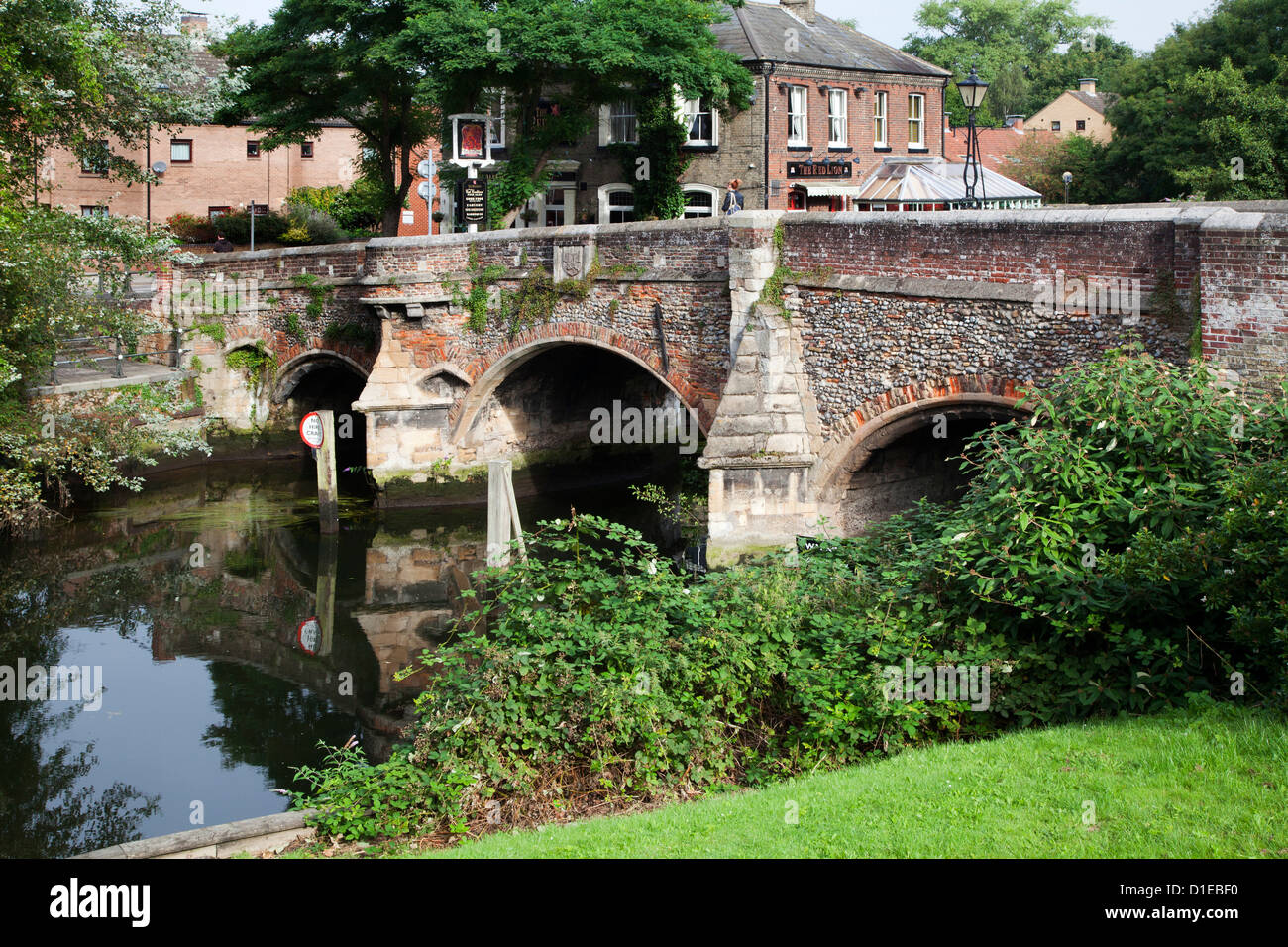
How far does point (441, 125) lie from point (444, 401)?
414 inches

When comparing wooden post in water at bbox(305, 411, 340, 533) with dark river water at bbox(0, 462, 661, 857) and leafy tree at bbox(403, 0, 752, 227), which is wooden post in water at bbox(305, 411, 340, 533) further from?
leafy tree at bbox(403, 0, 752, 227)

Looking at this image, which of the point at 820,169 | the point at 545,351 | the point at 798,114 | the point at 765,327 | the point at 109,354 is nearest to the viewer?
the point at 765,327

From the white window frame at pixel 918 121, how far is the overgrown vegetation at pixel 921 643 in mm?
25004

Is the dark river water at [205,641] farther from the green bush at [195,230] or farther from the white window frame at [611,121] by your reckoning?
the green bush at [195,230]

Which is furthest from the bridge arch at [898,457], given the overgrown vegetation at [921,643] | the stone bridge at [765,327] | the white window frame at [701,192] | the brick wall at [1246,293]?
the white window frame at [701,192]

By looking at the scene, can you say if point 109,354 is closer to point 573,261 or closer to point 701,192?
point 573,261

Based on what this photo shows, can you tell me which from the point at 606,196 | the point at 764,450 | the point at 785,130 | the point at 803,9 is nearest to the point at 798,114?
the point at 785,130

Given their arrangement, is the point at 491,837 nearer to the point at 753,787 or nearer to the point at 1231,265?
the point at 753,787

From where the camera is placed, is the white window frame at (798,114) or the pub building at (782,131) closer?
the pub building at (782,131)

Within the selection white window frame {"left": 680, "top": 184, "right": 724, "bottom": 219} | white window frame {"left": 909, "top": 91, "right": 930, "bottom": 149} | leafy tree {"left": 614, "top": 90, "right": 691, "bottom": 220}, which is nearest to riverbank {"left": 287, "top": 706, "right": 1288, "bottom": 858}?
leafy tree {"left": 614, "top": 90, "right": 691, "bottom": 220}

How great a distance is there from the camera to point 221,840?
9.05 meters

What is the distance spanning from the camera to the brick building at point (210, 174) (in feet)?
137

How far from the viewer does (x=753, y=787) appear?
28.7ft

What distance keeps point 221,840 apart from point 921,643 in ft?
17.2
